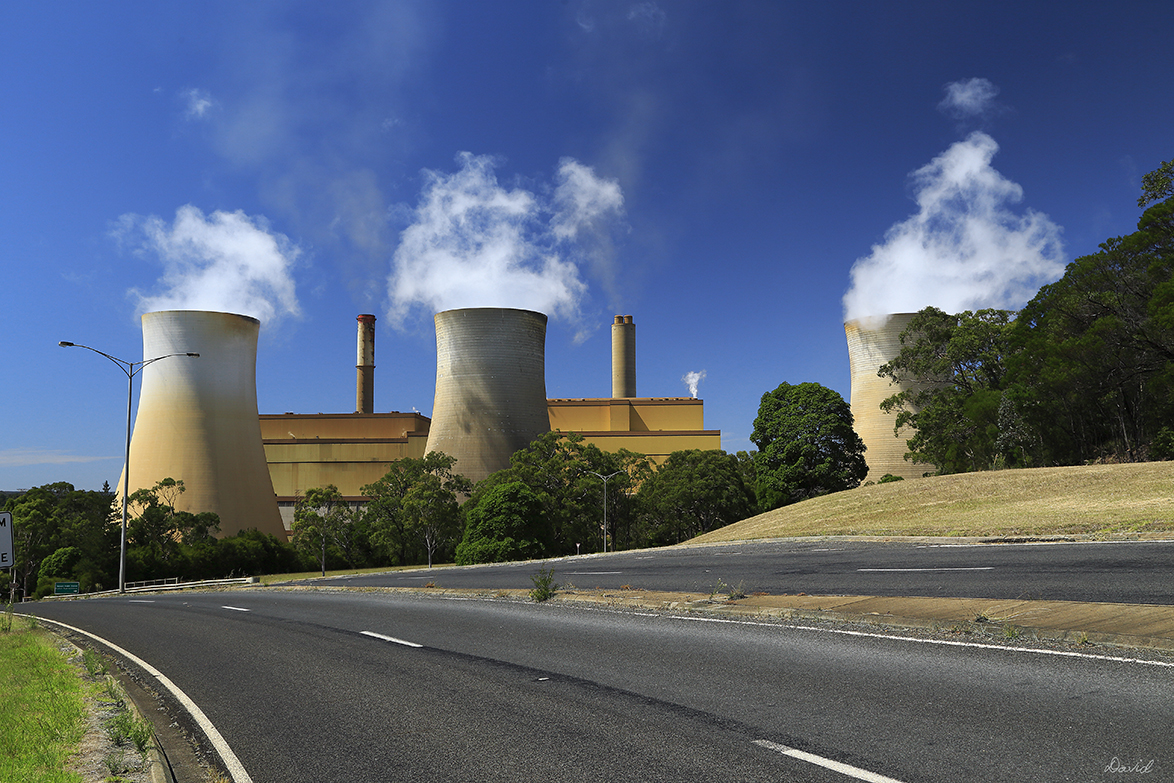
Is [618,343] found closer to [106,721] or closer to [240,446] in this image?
[240,446]

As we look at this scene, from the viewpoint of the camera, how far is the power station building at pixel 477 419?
5350 centimetres

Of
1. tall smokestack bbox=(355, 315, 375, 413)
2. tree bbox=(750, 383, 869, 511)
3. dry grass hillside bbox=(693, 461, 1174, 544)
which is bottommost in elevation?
dry grass hillside bbox=(693, 461, 1174, 544)

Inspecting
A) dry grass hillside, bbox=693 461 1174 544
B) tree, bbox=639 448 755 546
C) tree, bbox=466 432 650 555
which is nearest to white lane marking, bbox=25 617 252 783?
dry grass hillside, bbox=693 461 1174 544

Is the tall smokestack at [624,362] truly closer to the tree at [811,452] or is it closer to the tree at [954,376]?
the tree at [811,452]

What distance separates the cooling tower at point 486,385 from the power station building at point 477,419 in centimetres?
7

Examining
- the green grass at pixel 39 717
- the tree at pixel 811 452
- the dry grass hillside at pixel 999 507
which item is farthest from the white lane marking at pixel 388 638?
the tree at pixel 811 452

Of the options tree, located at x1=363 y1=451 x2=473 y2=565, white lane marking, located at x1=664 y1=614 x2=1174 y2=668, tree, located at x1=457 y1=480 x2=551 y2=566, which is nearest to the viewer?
white lane marking, located at x1=664 y1=614 x2=1174 y2=668

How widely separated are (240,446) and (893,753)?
54329mm

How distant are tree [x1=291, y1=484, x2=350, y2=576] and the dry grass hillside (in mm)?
36733

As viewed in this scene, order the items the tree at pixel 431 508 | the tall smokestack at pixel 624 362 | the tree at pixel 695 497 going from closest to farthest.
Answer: the tree at pixel 431 508, the tree at pixel 695 497, the tall smokestack at pixel 624 362

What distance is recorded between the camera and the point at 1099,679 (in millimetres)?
5555

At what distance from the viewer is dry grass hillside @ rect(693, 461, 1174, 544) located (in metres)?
19.3

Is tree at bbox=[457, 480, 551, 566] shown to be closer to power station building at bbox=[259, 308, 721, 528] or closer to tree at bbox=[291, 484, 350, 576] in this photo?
power station building at bbox=[259, 308, 721, 528]

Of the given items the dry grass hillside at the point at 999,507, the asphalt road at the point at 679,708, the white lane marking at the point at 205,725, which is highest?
the dry grass hillside at the point at 999,507
